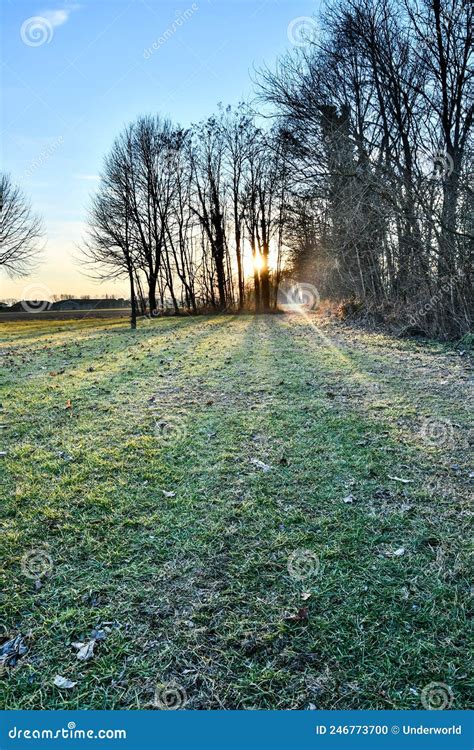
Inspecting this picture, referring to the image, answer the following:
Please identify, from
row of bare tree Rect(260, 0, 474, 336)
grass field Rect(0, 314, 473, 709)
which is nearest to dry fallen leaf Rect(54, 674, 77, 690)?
grass field Rect(0, 314, 473, 709)

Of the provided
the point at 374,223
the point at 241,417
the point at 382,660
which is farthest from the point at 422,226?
the point at 382,660

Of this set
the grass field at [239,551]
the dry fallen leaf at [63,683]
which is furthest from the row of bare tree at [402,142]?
the dry fallen leaf at [63,683]

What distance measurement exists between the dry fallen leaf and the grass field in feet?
0.07

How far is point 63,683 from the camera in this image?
1793mm

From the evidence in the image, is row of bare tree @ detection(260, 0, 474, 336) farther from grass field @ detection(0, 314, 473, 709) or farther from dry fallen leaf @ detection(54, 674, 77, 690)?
dry fallen leaf @ detection(54, 674, 77, 690)

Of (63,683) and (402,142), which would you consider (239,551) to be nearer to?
(63,683)

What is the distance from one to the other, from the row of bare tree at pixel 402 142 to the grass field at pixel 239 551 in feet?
20.1

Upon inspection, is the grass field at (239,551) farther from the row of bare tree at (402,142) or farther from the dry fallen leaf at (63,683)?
the row of bare tree at (402,142)

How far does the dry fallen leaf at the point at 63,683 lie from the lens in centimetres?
178

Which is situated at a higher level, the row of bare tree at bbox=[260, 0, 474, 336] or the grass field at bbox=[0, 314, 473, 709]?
the row of bare tree at bbox=[260, 0, 474, 336]

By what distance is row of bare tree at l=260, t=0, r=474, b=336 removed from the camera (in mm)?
10023

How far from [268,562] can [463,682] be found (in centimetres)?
111

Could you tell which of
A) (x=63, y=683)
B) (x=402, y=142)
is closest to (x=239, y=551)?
(x=63, y=683)

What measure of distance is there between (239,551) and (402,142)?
13.2m
